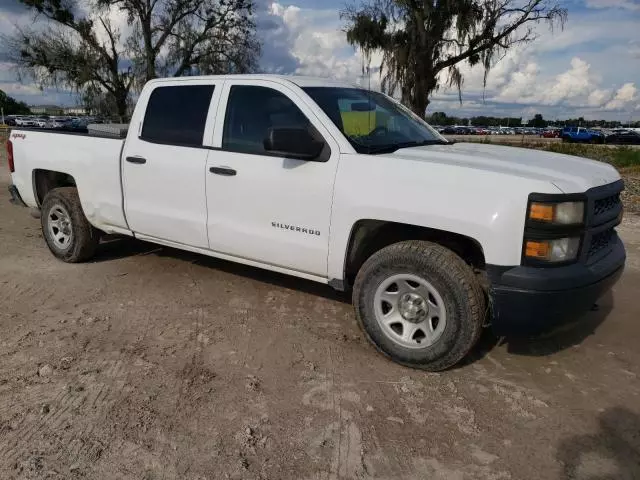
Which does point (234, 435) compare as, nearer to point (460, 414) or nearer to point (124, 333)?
point (460, 414)

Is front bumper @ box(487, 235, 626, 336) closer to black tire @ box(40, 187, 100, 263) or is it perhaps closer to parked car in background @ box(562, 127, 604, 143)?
black tire @ box(40, 187, 100, 263)

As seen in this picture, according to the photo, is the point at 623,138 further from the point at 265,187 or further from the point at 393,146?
the point at 265,187

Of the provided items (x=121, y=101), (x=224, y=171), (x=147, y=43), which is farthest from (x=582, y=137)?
(x=224, y=171)

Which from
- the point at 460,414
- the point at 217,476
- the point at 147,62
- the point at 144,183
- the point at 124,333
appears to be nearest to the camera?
the point at 217,476

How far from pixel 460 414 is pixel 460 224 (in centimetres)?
110

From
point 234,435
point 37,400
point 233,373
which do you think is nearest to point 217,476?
point 234,435

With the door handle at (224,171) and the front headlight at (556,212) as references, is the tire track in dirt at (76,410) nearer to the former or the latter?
the door handle at (224,171)

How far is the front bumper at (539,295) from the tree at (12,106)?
99520mm

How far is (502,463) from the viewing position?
9.08 feet

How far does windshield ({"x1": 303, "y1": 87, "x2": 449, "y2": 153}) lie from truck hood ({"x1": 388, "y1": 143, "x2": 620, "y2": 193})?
210 mm

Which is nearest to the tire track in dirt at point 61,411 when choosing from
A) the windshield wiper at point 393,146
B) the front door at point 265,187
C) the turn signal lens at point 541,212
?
the front door at point 265,187

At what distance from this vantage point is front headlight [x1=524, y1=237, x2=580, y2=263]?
317 cm

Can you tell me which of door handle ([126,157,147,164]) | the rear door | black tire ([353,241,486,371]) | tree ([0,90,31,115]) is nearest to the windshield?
black tire ([353,241,486,371])

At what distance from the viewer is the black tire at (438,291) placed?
3396 mm
